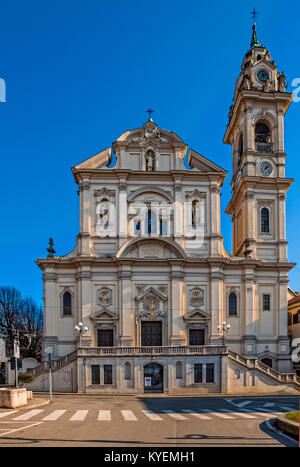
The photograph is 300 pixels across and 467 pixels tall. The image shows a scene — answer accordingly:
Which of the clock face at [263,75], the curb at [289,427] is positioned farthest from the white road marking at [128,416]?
the clock face at [263,75]

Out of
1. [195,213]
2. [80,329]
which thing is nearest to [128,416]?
[80,329]

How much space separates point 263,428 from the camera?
1761 centimetres

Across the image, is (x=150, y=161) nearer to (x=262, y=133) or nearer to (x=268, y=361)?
(x=262, y=133)

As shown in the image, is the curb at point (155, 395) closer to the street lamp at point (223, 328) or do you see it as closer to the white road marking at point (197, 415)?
the street lamp at point (223, 328)

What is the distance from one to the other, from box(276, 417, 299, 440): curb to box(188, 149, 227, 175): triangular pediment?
104 feet

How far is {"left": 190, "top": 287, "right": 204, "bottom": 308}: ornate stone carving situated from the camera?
147ft

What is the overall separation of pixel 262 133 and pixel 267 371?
982 inches

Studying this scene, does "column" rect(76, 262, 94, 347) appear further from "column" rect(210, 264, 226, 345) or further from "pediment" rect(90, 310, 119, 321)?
"column" rect(210, 264, 226, 345)

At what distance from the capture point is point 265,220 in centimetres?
4797

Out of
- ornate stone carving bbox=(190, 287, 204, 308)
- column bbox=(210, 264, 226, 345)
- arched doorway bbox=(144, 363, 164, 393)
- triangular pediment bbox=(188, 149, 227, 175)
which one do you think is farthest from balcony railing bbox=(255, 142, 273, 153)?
arched doorway bbox=(144, 363, 164, 393)

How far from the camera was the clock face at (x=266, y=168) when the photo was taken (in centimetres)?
4834

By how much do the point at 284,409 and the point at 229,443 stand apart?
12.7 m

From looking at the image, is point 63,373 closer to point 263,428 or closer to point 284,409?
point 284,409
